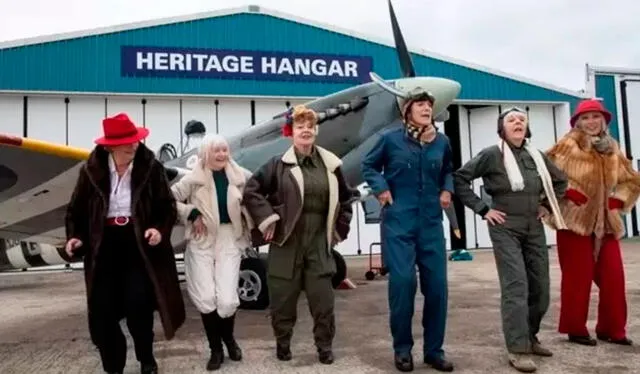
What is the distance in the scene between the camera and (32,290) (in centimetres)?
1015

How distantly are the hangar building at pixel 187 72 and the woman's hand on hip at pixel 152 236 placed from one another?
10.9 meters

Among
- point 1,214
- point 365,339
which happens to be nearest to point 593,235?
point 365,339

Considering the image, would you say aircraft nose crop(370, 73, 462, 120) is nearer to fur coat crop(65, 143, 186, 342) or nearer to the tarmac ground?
the tarmac ground

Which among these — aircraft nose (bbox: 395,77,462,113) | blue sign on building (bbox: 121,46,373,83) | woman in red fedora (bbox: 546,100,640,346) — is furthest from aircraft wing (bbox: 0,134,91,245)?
blue sign on building (bbox: 121,46,373,83)

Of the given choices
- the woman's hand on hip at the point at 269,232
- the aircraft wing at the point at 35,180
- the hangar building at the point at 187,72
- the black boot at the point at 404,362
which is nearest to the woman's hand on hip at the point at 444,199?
the black boot at the point at 404,362

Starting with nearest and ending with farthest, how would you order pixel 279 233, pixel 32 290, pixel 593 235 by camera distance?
pixel 279 233 → pixel 593 235 → pixel 32 290

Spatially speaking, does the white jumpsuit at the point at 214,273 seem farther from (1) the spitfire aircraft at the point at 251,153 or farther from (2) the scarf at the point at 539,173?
(2) the scarf at the point at 539,173

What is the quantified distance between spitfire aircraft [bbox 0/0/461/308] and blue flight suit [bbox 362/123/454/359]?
1.54 meters

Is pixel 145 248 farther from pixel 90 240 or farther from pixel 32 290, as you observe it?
pixel 32 290

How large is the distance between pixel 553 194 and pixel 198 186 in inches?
93.5

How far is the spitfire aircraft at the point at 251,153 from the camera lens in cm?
459

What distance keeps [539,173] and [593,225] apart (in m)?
0.66

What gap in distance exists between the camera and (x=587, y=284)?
13.0 ft

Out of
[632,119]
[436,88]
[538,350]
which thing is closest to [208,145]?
[538,350]
